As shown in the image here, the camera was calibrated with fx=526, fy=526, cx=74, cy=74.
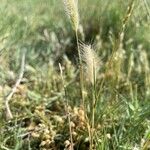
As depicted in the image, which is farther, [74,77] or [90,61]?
[74,77]

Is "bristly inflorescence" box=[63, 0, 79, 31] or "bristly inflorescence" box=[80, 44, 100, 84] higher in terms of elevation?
"bristly inflorescence" box=[63, 0, 79, 31]

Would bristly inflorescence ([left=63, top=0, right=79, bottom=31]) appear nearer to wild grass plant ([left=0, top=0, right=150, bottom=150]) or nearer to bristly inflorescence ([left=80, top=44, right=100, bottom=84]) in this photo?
wild grass plant ([left=0, top=0, right=150, bottom=150])

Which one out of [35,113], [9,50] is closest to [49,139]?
[35,113]

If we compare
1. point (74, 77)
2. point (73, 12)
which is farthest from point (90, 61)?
point (74, 77)

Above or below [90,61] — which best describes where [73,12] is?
above

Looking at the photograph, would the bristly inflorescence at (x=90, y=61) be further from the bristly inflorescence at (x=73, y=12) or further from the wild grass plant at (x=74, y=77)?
the bristly inflorescence at (x=73, y=12)

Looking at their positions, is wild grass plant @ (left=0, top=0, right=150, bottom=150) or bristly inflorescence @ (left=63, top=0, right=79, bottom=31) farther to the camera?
wild grass plant @ (left=0, top=0, right=150, bottom=150)

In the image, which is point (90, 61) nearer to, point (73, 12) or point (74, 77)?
point (73, 12)

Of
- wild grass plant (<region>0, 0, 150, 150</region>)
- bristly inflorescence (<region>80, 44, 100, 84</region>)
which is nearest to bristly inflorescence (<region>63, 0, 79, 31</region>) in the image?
wild grass plant (<region>0, 0, 150, 150</region>)
